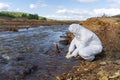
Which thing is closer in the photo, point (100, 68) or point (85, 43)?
point (100, 68)

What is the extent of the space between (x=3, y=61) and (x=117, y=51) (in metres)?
5.44

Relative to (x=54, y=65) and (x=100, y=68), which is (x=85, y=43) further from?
(x=54, y=65)

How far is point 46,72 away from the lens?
1192 cm

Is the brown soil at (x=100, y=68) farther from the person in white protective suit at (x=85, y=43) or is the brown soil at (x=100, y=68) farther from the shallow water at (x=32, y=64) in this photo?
the shallow water at (x=32, y=64)

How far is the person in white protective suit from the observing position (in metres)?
11.8

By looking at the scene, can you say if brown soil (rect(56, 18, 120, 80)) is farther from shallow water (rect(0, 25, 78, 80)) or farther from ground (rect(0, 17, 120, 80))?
shallow water (rect(0, 25, 78, 80))

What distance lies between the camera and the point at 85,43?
39.7ft

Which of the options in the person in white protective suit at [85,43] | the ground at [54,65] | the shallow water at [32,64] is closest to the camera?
the ground at [54,65]

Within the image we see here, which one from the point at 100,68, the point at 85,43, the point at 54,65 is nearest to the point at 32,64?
the point at 54,65

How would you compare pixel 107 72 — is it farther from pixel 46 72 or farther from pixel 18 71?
pixel 18 71

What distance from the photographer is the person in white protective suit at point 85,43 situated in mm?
11812

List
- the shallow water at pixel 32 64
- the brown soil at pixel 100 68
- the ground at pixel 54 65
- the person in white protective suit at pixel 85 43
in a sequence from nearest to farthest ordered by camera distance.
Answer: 1. the brown soil at pixel 100 68
2. the ground at pixel 54 65
3. the shallow water at pixel 32 64
4. the person in white protective suit at pixel 85 43

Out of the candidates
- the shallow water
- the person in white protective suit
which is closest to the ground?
the shallow water

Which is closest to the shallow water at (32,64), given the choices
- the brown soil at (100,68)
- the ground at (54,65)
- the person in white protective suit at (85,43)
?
the ground at (54,65)
